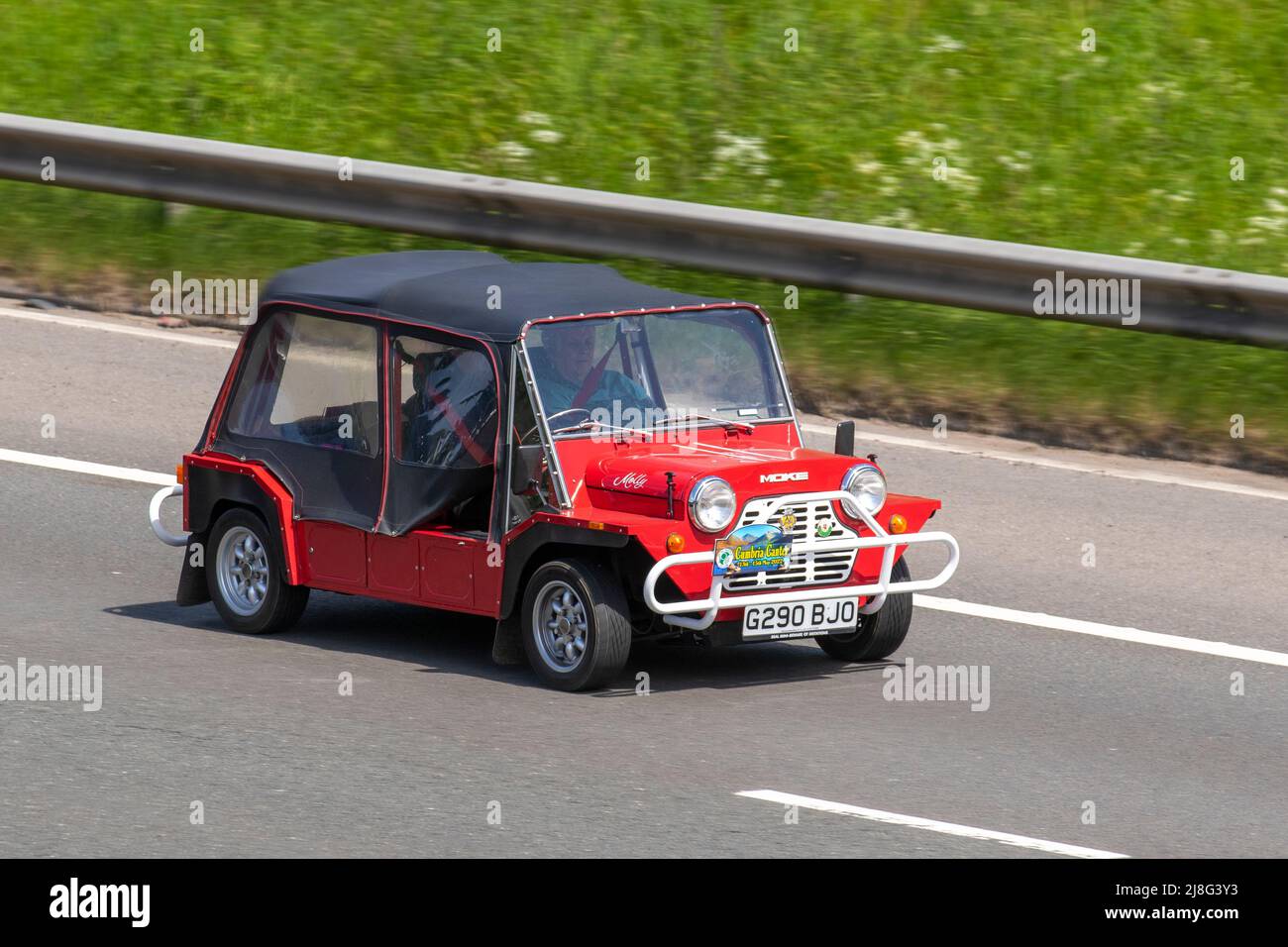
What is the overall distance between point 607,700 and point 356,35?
11307mm

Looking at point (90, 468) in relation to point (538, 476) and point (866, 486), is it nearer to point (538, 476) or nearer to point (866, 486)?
point (538, 476)

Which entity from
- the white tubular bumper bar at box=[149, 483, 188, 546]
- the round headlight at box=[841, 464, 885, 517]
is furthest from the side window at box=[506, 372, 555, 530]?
the white tubular bumper bar at box=[149, 483, 188, 546]

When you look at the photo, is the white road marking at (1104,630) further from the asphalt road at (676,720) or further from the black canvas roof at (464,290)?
the black canvas roof at (464,290)

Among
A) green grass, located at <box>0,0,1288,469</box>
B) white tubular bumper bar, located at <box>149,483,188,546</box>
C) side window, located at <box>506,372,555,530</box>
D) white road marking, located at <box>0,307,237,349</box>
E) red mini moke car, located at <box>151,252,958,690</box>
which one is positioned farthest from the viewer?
white road marking, located at <box>0,307,237,349</box>

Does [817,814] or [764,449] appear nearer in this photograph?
[817,814]

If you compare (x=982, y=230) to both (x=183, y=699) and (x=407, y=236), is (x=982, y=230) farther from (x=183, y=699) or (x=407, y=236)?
(x=183, y=699)

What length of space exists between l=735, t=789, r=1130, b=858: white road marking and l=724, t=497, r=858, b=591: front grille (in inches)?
54.1

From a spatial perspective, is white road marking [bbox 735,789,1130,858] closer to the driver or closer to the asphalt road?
the asphalt road

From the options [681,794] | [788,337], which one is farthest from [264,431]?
[788,337]

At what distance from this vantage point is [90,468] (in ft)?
40.7

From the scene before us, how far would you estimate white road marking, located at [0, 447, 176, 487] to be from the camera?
12281mm

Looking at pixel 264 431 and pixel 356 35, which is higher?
→ pixel 356 35

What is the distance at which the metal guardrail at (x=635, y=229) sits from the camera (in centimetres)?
1311

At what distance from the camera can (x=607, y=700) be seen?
8828 millimetres
